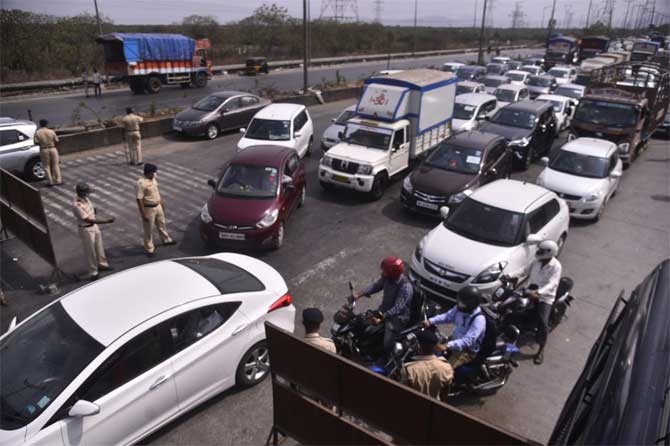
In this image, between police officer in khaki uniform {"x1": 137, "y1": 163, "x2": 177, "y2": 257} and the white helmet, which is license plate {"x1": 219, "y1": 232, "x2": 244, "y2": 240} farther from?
the white helmet

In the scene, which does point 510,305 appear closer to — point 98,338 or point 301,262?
point 301,262

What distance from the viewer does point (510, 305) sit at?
671 cm

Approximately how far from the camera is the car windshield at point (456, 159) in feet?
38.8

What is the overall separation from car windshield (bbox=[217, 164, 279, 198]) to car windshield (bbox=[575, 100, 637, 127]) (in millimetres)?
11878

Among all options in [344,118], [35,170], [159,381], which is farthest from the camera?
[344,118]

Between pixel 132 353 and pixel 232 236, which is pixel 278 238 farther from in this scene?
pixel 132 353

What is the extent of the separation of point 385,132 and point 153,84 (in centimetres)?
2018

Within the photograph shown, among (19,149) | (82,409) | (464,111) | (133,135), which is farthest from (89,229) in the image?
(464,111)

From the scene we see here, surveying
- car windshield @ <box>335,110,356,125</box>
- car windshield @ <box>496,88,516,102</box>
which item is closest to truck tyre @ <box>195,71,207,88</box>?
car windshield @ <box>335,110,356,125</box>

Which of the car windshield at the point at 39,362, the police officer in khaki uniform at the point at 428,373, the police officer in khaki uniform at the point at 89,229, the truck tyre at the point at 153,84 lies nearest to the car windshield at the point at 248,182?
the police officer in khaki uniform at the point at 89,229

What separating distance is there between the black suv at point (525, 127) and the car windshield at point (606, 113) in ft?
3.66

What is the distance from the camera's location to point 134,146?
577 inches

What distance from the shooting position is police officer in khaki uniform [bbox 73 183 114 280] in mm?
8078

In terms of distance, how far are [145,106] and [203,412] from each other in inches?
842
